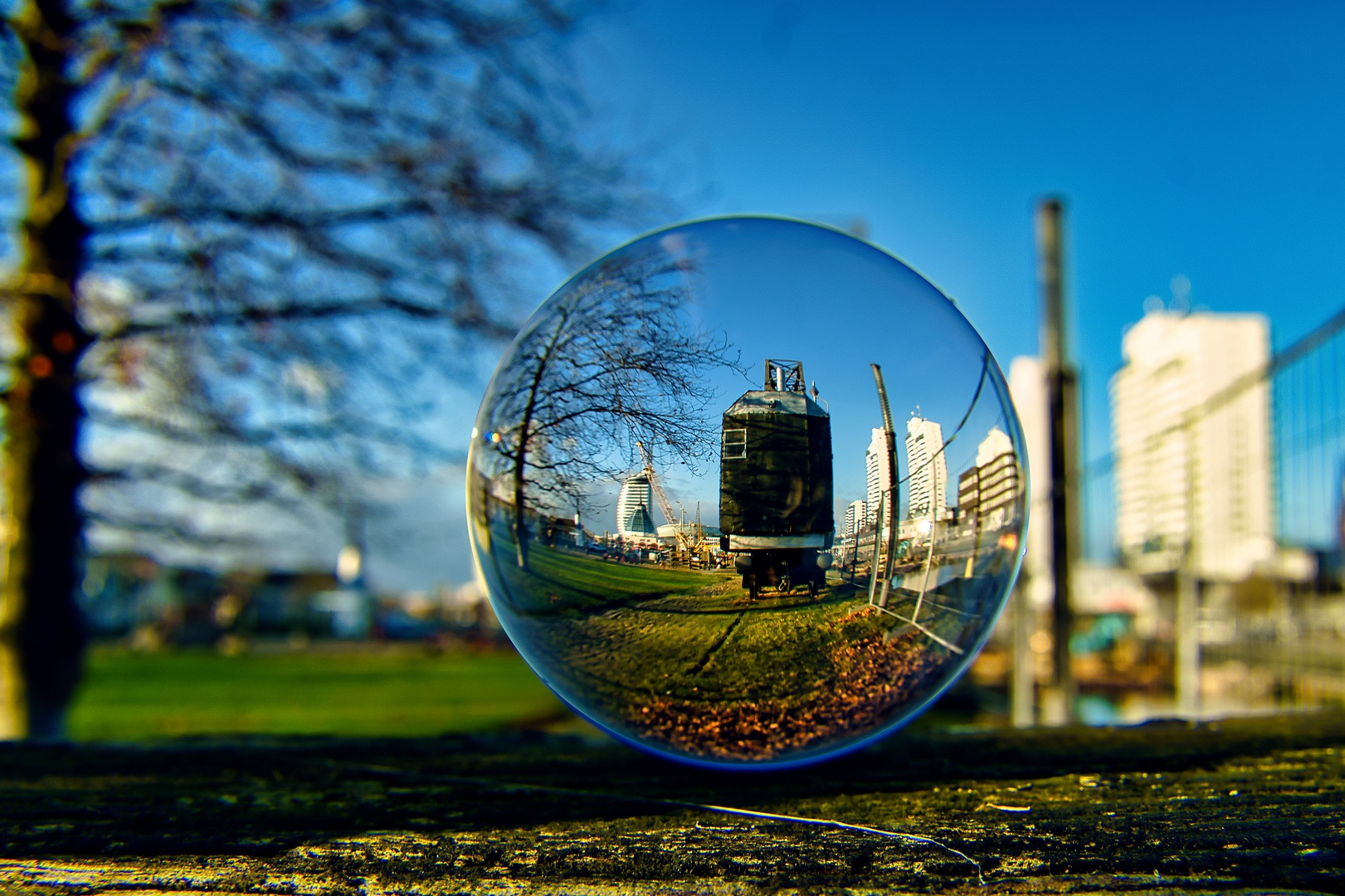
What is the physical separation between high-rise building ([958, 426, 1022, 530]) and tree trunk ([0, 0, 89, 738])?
22.0ft

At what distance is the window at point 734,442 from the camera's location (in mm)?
1931

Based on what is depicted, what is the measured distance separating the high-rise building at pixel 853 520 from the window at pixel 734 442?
0.27 metres

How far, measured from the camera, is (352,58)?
23.3 ft

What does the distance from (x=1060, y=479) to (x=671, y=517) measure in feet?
27.9

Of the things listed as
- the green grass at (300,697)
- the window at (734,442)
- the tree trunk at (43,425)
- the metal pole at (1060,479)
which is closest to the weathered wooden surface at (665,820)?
the window at (734,442)

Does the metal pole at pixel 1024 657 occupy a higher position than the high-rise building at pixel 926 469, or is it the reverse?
the high-rise building at pixel 926 469

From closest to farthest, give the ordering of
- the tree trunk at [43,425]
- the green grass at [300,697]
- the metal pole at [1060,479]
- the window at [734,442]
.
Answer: the window at [734,442], the tree trunk at [43,425], the metal pole at [1060,479], the green grass at [300,697]

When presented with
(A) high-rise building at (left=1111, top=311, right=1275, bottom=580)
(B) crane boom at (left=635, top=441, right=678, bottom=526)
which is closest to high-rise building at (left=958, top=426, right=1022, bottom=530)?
(B) crane boom at (left=635, top=441, right=678, bottom=526)

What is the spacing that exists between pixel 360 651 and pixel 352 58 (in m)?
41.2

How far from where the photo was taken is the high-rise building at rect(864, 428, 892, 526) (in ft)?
6.41

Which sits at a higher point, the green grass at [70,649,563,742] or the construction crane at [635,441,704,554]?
the construction crane at [635,441,704,554]

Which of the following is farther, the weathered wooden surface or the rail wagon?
the rail wagon

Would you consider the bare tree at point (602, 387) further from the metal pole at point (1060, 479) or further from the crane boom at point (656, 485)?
the metal pole at point (1060, 479)

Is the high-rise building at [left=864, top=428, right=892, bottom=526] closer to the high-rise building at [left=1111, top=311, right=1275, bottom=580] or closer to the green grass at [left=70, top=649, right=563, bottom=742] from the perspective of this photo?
the green grass at [left=70, top=649, right=563, bottom=742]
